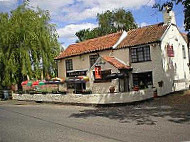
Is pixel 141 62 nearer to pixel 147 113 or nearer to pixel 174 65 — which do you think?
pixel 174 65

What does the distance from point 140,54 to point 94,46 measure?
643 cm

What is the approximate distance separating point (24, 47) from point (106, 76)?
1286 cm

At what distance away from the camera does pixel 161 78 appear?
74.2ft

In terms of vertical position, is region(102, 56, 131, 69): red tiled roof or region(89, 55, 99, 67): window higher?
region(89, 55, 99, 67): window

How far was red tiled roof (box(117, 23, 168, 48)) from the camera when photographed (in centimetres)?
2323

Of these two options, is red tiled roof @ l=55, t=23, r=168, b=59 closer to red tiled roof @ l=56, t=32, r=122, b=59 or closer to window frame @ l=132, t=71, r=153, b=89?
red tiled roof @ l=56, t=32, r=122, b=59

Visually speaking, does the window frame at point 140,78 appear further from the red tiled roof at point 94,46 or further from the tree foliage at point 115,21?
the tree foliage at point 115,21

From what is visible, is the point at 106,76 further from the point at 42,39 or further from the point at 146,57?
the point at 42,39

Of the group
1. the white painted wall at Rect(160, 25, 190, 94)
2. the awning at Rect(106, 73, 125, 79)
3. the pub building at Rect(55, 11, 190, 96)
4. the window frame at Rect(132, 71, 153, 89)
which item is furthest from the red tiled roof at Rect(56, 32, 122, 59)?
the white painted wall at Rect(160, 25, 190, 94)

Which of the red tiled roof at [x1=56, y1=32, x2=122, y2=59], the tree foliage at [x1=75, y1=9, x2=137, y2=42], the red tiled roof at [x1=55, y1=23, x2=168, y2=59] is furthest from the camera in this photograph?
the tree foliage at [x1=75, y1=9, x2=137, y2=42]

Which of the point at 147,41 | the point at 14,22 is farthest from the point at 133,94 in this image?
the point at 14,22

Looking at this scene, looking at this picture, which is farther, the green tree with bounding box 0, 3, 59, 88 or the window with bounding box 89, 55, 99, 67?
the green tree with bounding box 0, 3, 59, 88

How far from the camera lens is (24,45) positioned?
102ft

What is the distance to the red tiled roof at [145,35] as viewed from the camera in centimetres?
2323
